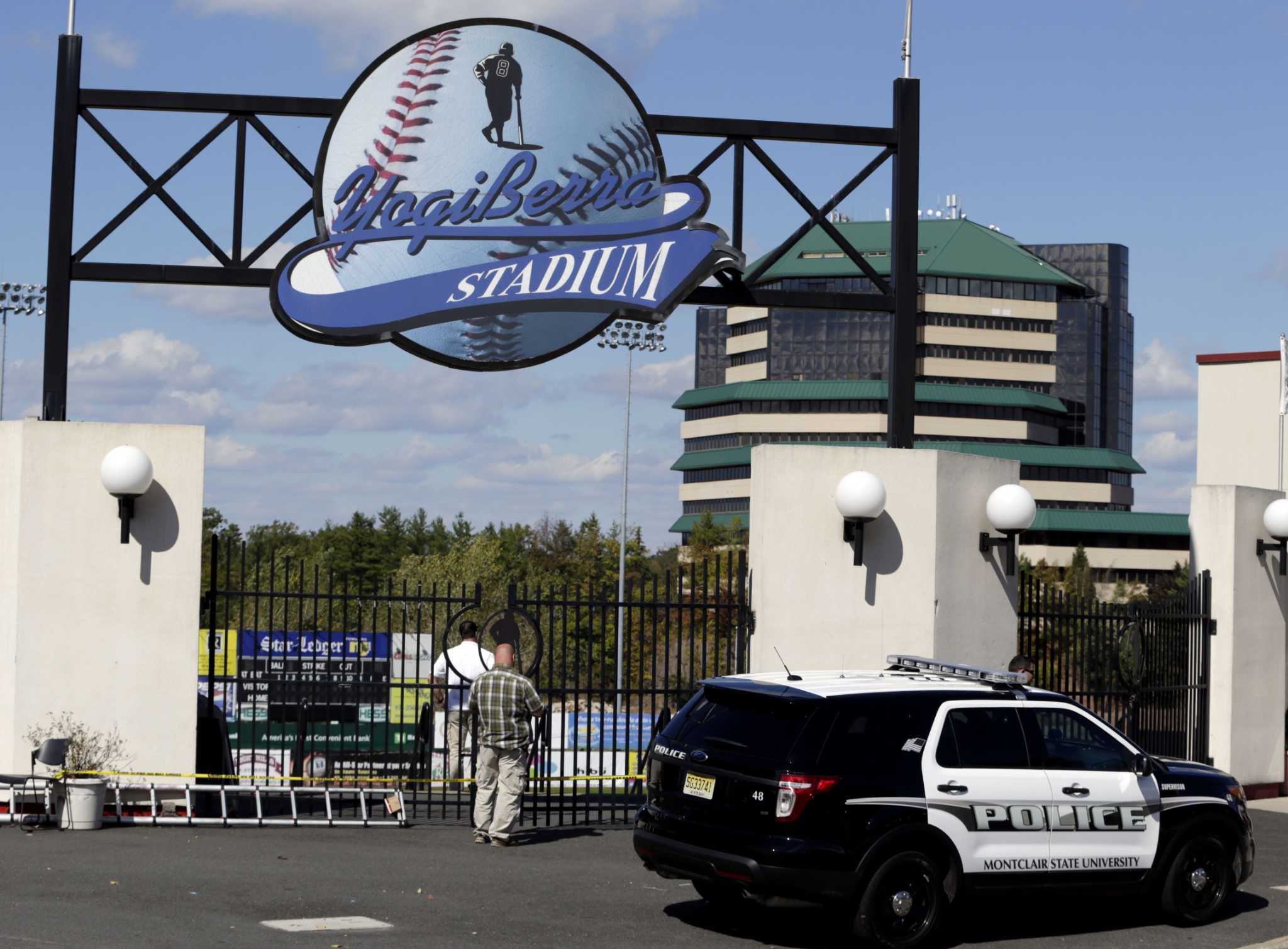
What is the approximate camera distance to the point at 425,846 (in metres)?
13.1

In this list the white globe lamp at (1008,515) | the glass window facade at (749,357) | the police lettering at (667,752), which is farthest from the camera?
the glass window facade at (749,357)

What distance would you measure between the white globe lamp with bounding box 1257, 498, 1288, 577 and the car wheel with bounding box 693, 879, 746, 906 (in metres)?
11.0

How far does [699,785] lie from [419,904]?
6.96 ft

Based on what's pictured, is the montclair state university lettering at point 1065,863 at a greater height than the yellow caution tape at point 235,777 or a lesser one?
greater

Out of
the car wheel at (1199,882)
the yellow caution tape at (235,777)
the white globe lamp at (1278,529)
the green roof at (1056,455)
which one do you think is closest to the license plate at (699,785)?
the car wheel at (1199,882)

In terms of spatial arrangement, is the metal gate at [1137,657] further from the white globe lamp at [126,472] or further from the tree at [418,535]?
the tree at [418,535]

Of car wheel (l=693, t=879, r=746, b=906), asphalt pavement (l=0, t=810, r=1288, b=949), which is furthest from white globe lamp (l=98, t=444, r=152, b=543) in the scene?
car wheel (l=693, t=879, r=746, b=906)

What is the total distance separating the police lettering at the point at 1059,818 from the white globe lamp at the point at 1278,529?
9724 millimetres

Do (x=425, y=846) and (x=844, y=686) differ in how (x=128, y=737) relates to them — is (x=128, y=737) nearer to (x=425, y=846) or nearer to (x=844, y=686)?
(x=425, y=846)

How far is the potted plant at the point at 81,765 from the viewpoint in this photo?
1331 centimetres

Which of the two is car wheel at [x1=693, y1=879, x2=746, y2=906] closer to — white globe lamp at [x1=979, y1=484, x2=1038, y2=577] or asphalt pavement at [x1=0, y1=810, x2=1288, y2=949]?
asphalt pavement at [x1=0, y1=810, x2=1288, y2=949]

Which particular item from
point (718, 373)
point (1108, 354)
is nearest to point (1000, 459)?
point (718, 373)

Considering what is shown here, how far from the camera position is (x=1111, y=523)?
425 feet

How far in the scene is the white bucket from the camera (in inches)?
524
